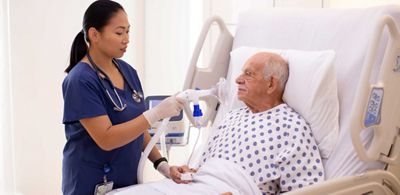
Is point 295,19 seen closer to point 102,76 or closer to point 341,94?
point 341,94

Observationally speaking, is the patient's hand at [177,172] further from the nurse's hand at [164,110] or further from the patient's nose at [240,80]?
the patient's nose at [240,80]

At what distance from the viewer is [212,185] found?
157 centimetres

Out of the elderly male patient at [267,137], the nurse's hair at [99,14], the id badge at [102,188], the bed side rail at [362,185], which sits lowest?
the id badge at [102,188]

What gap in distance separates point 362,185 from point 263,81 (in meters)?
0.52

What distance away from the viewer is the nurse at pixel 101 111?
1.54m

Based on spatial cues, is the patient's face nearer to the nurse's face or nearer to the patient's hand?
the patient's hand

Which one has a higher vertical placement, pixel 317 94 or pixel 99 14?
pixel 99 14

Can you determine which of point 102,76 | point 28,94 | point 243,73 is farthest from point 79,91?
point 28,94

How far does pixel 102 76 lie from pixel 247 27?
Result: 785mm

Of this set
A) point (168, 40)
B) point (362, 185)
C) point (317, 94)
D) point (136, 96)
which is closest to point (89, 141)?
point (136, 96)

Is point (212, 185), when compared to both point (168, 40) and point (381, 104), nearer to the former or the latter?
point (381, 104)

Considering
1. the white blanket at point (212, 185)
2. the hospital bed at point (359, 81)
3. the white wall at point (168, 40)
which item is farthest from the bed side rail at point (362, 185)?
the white wall at point (168, 40)

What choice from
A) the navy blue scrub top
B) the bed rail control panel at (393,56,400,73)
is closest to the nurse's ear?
the navy blue scrub top

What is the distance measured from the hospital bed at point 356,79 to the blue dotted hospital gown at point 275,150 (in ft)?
0.32
